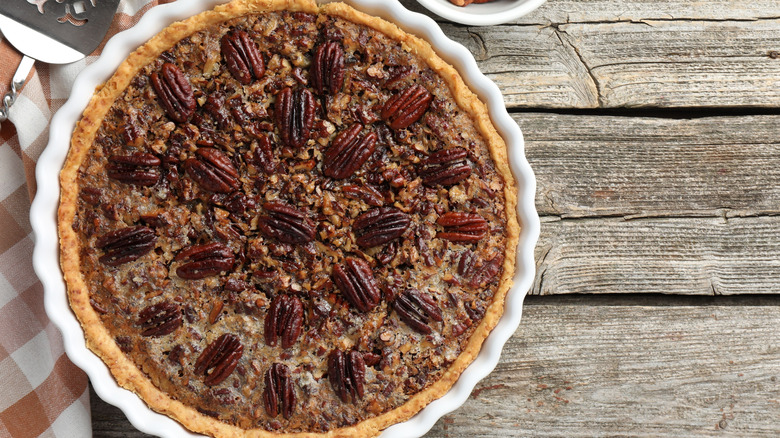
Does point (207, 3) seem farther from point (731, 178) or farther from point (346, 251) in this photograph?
point (731, 178)

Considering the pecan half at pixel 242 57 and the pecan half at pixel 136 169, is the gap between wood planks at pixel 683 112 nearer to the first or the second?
the pecan half at pixel 242 57

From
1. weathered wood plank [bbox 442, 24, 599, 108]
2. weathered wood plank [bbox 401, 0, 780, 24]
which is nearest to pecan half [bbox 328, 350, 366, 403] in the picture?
weathered wood plank [bbox 442, 24, 599, 108]

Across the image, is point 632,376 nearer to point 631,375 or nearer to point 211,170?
point 631,375

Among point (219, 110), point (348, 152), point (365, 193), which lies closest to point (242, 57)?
point (219, 110)

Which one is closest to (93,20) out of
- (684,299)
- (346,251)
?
(346,251)

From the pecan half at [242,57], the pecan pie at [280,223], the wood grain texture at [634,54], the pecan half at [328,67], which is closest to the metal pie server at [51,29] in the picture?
the pecan pie at [280,223]

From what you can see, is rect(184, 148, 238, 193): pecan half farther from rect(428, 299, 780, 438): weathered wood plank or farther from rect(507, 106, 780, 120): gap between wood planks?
rect(507, 106, 780, 120): gap between wood planks
